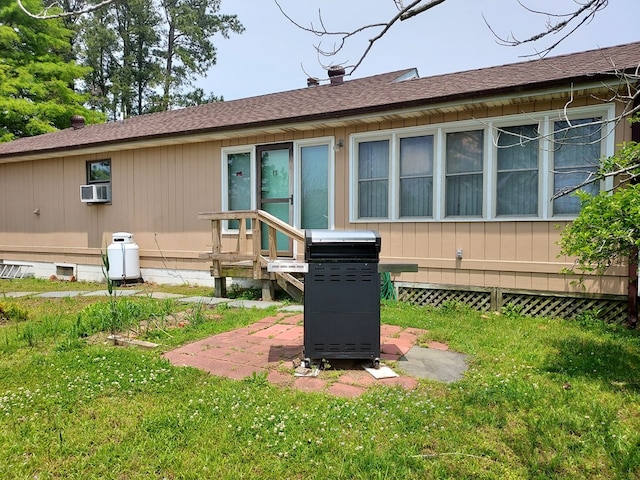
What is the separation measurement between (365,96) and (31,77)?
1600cm

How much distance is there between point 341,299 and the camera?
3502 millimetres

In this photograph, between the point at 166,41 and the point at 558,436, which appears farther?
the point at 166,41

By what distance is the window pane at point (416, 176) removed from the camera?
647cm

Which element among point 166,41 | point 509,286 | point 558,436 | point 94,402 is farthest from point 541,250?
point 166,41

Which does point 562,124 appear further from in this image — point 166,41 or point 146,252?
point 166,41

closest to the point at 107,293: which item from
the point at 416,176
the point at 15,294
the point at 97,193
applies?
the point at 15,294

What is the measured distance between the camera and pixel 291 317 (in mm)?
5617

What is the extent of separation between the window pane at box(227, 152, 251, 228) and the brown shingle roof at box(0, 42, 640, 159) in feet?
2.32

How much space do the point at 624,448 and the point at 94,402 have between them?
3238 mm

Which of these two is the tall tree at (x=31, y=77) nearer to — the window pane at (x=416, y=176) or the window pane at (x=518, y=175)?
the window pane at (x=416, y=176)

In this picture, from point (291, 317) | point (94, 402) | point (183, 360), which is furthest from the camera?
point (291, 317)

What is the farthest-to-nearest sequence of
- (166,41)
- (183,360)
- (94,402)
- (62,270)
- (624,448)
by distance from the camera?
(166,41)
(62,270)
(183,360)
(94,402)
(624,448)

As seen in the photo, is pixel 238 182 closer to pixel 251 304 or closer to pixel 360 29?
pixel 251 304

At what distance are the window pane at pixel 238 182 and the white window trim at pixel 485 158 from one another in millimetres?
2207
